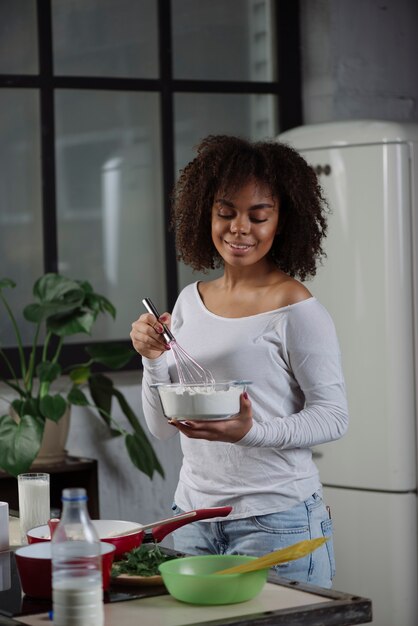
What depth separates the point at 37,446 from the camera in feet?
11.3

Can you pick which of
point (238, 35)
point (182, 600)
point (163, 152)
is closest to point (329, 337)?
point (182, 600)

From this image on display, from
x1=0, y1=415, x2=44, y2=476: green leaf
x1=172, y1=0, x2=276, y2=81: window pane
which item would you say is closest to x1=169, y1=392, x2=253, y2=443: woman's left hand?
x1=0, y1=415, x2=44, y2=476: green leaf

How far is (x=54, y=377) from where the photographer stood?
3.67m

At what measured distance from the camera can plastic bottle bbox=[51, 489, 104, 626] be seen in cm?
160

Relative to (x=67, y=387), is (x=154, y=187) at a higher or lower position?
higher

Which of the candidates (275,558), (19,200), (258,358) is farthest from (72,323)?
(275,558)

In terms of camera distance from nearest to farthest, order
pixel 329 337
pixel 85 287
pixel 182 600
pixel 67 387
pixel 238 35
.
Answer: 1. pixel 182 600
2. pixel 329 337
3. pixel 85 287
4. pixel 67 387
5. pixel 238 35

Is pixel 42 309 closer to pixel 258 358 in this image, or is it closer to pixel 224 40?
pixel 224 40

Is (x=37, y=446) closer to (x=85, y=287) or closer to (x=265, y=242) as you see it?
(x=85, y=287)

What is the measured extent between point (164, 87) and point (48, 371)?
3.90 feet

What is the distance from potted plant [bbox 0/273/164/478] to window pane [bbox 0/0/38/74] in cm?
75

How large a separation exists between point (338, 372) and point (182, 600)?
62 cm

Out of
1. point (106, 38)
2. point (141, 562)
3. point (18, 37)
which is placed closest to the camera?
point (141, 562)

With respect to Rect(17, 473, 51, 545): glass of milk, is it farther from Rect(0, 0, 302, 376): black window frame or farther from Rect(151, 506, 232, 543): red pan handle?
Rect(0, 0, 302, 376): black window frame
